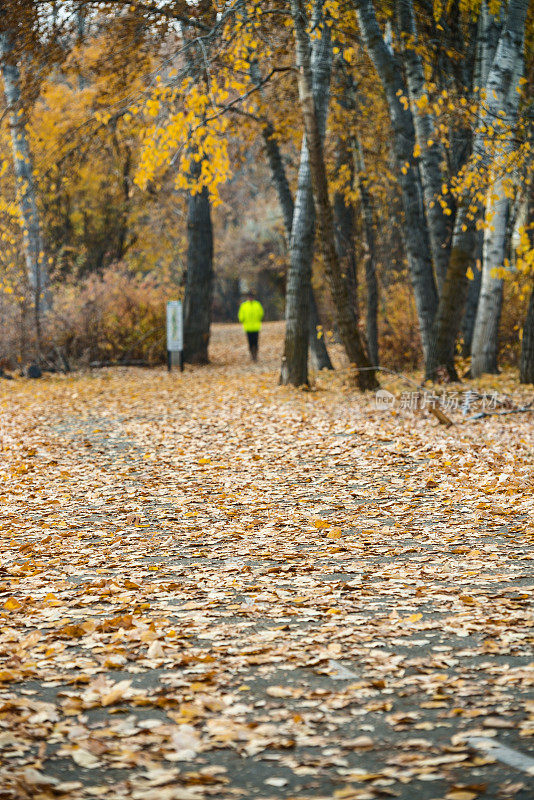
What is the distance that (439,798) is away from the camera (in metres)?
3.05

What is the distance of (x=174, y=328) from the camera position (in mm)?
20297

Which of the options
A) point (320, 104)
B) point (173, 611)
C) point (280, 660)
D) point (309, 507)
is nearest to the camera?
point (280, 660)

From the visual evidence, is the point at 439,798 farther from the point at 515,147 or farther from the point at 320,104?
the point at 320,104

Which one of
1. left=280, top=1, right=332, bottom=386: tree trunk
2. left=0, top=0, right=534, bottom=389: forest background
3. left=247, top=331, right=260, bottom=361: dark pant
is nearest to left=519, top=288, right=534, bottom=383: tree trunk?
left=0, top=0, right=534, bottom=389: forest background

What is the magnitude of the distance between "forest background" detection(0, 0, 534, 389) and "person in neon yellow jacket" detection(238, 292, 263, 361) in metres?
0.97

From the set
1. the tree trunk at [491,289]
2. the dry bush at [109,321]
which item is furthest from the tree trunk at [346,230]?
the dry bush at [109,321]

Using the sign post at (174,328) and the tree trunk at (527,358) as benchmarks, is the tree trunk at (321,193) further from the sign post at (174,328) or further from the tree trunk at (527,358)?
the sign post at (174,328)

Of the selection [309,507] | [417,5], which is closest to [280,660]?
[309,507]

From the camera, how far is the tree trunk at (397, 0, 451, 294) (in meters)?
13.2

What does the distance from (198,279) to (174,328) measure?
7.82 ft

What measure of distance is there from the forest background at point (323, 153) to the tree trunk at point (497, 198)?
31 millimetres

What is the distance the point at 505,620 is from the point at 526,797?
1731 millimetres

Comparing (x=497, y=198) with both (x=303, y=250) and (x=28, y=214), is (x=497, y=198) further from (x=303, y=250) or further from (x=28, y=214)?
(x=28, y=214)

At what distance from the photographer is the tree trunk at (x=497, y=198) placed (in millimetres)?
12656
